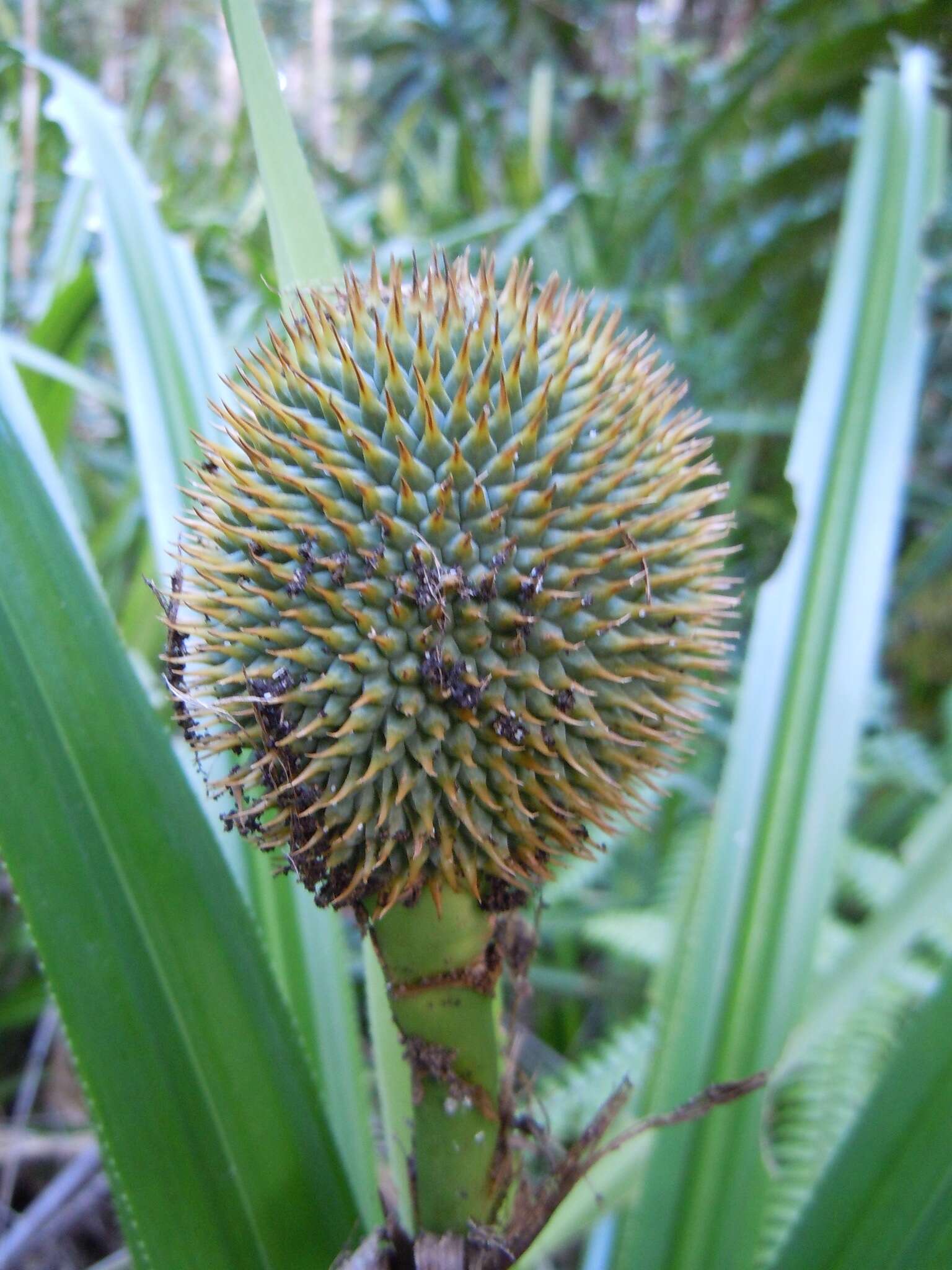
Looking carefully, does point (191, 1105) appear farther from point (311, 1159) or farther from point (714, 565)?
point (714, 565)

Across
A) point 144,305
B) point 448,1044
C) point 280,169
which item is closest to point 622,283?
point 144,305

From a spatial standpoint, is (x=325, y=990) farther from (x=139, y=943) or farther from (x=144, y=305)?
(x=144, y=305)

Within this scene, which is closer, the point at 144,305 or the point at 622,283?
the point at 144,305

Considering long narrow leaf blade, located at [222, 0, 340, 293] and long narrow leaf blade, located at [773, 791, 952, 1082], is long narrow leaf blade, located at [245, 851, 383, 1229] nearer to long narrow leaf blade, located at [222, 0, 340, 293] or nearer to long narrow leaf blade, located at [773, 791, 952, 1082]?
long narrow leaf blade, located at [773, 791, 952, 1082]

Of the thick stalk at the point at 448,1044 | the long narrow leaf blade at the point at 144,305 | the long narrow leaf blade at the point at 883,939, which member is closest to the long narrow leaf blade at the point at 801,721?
the long narrow leaf blade at the point at 883,939

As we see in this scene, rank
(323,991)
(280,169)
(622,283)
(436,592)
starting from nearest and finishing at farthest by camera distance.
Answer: (436,592), (280,169), (323,991), (622,283)

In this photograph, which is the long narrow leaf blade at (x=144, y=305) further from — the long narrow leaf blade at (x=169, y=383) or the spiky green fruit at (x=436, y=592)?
the spiky green fruit at (x=436, y=592)

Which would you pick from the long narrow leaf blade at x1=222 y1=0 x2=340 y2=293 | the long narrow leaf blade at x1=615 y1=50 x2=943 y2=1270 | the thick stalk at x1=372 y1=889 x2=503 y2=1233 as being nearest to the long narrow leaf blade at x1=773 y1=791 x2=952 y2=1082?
the long narrow leaf blade at x1=615 y1=50 x2=943 y2=1270
